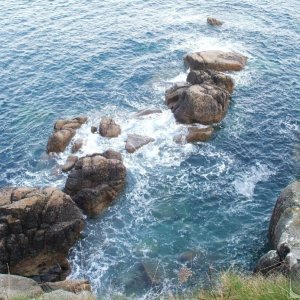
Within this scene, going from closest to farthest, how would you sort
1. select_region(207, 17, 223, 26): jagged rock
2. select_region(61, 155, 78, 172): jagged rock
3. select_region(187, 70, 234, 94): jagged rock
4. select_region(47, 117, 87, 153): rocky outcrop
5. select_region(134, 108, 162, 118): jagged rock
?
select_region(61, 155, 78, 172): jagged rock
select_region(47, 117, 87, 153): rocky outcrop
select_region(134, 108, 162, 118): jagged rock
select_region(187, 70, 234, 94): jagged rock
select_region(207, 17, 223, 26): jagged rock

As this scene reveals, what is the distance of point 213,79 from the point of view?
47.4 m

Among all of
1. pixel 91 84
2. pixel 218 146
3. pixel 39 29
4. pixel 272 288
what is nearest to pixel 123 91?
pixel 91 84

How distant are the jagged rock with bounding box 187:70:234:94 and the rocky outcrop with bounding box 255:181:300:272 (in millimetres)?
18469

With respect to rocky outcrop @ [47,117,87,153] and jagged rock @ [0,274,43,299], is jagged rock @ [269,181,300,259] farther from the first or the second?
rocky outcrop @ [47,117,87,153]

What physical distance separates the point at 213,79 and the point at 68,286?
1125 inches

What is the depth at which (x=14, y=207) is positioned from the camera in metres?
31.5

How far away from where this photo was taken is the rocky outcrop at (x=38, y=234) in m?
30.8

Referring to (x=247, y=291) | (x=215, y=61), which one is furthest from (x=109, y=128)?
(x=247, y=291)

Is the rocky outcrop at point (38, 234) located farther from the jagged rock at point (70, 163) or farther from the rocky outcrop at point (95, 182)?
the jagged rock at point (70, 163)

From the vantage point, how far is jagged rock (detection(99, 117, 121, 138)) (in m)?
43.2

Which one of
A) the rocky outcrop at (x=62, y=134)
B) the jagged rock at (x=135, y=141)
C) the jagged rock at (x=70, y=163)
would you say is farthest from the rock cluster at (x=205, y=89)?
the jagged rock at (x=70, y=163)

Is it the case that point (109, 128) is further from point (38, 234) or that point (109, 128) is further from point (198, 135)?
point (38, 234)

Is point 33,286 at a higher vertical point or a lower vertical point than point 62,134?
lower

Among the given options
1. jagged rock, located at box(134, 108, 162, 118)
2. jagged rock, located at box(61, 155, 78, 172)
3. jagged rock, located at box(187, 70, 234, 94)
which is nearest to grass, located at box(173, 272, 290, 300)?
jagged rock, located at box(61, 155, 78, 172)
